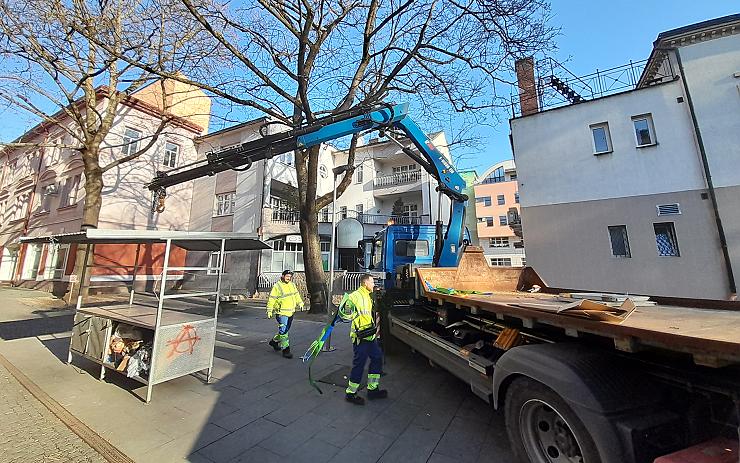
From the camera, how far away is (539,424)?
2516 millimetres

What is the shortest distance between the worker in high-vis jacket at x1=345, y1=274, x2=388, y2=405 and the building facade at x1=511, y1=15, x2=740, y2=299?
9411 millimetres

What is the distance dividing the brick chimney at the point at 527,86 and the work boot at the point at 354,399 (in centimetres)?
1000

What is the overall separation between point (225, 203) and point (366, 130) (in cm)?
1699

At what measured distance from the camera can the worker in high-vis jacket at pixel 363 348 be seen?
13.9ft

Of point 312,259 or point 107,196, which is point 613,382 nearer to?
point 312,259

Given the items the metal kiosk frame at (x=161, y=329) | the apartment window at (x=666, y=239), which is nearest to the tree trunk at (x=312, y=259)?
the metal kiosk frame at (x=161, y=329)

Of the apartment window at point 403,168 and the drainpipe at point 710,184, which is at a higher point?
the apartment window at point 403,168

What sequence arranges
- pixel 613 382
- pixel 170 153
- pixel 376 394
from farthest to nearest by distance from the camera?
1. pixel 170 153
2. pixel 376 394
3. pixel 613 382

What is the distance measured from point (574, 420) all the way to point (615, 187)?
40.0 ft

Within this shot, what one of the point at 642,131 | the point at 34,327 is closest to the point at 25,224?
the point at 34,327

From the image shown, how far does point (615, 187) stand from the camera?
11.0 metres

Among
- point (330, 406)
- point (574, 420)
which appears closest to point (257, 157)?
point (330, 406)

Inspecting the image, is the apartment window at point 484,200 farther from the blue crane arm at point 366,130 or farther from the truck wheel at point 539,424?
the truck wheel at point 539,424

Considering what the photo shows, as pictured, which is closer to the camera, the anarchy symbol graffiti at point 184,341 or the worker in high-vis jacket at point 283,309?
the anarchy symbol graffiti at point 184,341
